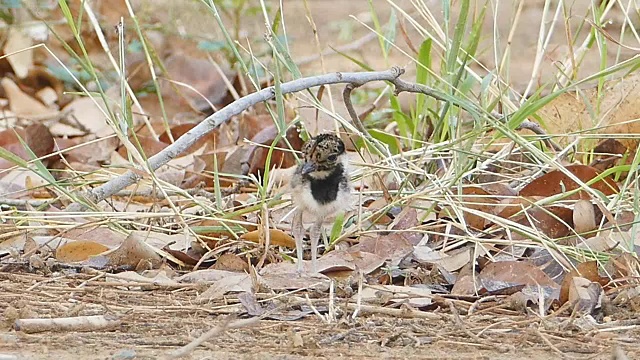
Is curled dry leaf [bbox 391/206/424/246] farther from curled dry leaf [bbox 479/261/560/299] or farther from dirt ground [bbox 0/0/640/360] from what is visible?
dirt ground [bbox 0/0/640/360]

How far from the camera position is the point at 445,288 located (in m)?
3.10

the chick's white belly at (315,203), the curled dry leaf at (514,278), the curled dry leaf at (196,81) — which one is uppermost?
the curled dry leaf at (196,81)

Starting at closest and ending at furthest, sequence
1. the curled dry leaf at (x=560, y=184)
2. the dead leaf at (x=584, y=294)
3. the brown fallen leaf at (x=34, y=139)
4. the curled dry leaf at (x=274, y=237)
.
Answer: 1. the dead leaf at (x=584, y=294)
2. the curled dry leaf at (x=274, y=237)
3. the curled dry leaf at (x=560, y=184)
4. the brown fallen leaf at (x=34, y=139)

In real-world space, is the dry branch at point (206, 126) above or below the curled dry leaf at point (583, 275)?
above

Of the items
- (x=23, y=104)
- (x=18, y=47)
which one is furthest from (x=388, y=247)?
(x=18, y=47)

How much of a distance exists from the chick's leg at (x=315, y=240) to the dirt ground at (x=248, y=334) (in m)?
0.38

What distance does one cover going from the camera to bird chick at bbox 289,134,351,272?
3.33 m

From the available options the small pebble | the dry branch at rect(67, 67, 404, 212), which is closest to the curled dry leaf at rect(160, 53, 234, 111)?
the dry branch at rect(67, 67, 404, 212)

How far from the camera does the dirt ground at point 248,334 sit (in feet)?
7.91

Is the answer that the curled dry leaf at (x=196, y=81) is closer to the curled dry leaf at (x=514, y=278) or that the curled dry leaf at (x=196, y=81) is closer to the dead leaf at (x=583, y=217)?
the dead leaf at (x=583, y=217)

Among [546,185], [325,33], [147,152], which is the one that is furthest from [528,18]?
[546,185]

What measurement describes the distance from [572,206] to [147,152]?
2.12m

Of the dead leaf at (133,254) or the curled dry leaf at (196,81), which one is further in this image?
the curled dry leaf at (196,81)

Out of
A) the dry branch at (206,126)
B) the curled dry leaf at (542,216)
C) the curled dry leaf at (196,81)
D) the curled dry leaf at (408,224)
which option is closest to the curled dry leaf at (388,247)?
the curled dry leaf at (408,224)
